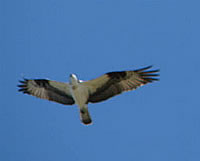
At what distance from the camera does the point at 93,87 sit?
16750 millimetres

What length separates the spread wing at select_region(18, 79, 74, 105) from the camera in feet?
56.0

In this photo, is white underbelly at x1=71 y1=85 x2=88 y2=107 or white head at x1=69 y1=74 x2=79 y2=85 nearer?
white head at x1=69 y1=74 x2=79 y2=85

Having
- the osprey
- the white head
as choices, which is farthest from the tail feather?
the white head

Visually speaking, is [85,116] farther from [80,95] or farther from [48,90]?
[48,90]

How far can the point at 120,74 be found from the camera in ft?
54.2

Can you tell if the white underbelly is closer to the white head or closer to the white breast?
the white breast

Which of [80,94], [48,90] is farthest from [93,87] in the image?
[48,90]

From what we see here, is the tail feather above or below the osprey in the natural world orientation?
below

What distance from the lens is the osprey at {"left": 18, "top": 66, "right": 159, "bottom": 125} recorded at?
646 inches

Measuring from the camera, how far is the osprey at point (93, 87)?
16.4m

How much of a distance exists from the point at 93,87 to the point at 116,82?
29.9 inches

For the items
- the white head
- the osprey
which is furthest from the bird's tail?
the white head

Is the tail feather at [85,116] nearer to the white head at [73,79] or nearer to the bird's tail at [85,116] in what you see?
the bird's tail at [85,116]

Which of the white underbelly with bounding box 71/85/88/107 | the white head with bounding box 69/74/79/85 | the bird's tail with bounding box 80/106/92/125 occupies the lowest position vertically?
the bird's tail with bounding box 80/106/92/125
